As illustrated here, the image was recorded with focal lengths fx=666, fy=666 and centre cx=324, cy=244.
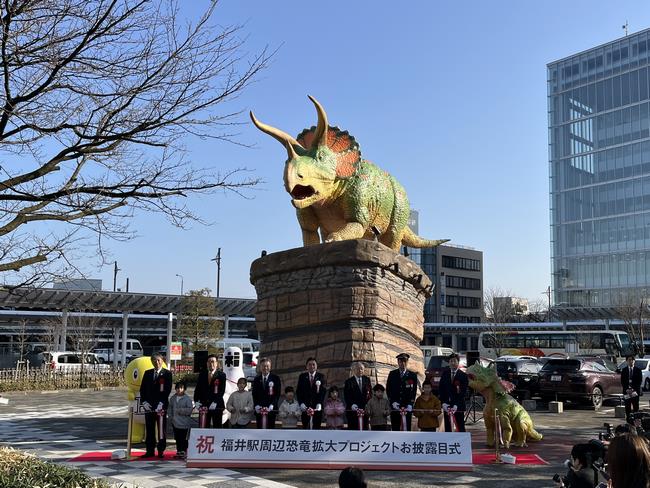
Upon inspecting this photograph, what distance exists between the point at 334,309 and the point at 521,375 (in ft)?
34.5

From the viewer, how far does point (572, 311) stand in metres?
50.7

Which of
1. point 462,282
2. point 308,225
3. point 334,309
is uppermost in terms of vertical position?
point 462,282

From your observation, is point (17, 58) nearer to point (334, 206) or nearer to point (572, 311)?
point (334, 206)

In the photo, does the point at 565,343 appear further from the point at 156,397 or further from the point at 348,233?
the point at 156,397

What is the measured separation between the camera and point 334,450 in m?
8.37

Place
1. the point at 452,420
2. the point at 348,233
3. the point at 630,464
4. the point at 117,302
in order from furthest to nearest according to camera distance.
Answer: the point at 117,302
the point at 348,233
the point at 452,420
the point at 630,464

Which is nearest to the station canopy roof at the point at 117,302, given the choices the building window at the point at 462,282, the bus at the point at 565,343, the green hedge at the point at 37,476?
the bus at the point at 565,343

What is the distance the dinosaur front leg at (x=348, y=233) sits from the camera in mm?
13062

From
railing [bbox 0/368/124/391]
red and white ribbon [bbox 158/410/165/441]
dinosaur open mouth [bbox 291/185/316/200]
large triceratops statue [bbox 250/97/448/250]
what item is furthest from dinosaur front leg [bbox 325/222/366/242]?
railing [bbox 0/368/124/391]

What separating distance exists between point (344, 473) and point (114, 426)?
441 inches

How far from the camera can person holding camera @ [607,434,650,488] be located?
289 cm

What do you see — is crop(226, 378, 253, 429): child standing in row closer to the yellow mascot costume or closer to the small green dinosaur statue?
the yellow mascot costume

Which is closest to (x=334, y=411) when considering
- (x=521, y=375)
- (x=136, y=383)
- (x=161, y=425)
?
(x=161, y=425)

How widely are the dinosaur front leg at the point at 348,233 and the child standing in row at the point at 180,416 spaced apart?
4385 mm
